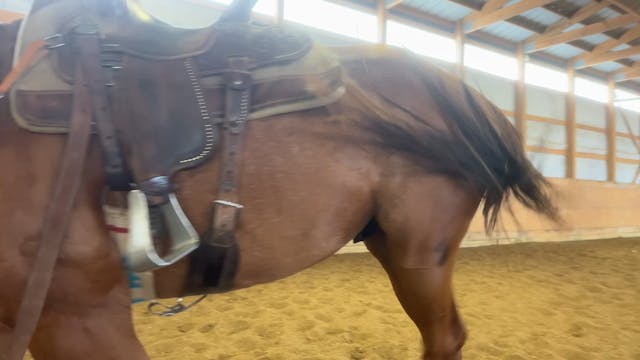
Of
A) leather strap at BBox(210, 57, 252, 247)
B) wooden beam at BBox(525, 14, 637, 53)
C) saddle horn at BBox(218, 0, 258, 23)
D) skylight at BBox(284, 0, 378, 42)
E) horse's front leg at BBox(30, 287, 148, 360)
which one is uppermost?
wooden beam at BBox(525, 14, 637, 53)

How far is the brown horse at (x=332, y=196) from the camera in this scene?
896 mm

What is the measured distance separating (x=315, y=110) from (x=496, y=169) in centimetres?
71

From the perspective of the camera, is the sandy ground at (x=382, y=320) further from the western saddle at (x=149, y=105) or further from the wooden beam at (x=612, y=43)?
the wooden beam at (x=612, y=43)

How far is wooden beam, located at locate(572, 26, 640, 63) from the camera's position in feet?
30.2

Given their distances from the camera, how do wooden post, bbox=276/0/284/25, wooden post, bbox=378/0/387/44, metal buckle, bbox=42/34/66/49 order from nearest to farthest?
metal buckle, bbox=42/34/66/49 → wooden post, bbox=276/0/284/25 → wooden post, bbox=378/0/387/44

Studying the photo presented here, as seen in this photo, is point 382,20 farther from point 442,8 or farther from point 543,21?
point 543,21

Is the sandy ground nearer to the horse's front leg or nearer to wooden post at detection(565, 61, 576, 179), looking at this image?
the horse's front leg

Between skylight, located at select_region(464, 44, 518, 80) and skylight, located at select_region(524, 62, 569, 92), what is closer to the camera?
skylight, located at select_region(464, 44, 518, 80)

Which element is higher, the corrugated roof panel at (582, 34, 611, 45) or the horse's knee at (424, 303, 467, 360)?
the corrugated roof panel at (582, 34, 611, 45)

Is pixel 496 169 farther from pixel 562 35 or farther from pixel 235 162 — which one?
pixel 562 35

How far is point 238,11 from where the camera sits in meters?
1.15

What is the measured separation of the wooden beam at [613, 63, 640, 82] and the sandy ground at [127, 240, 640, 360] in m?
9.63

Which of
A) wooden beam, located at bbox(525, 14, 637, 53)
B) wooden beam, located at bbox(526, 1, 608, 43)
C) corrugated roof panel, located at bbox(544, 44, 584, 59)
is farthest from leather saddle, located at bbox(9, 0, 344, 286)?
corrugated roof panel, located at bbox(544, 44, 584, 59)

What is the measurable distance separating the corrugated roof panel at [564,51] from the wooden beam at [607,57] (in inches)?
11.2
